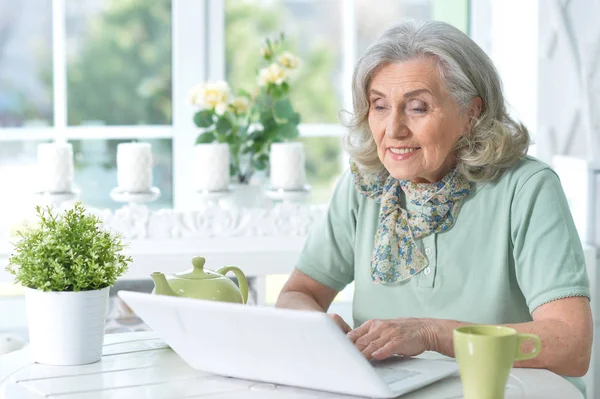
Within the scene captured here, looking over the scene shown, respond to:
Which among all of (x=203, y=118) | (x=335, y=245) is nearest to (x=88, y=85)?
(x=203, y=118)

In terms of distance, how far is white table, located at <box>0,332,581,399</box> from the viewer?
141 centimetres

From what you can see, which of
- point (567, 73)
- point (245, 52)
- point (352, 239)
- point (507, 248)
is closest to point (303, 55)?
point (245, 52)

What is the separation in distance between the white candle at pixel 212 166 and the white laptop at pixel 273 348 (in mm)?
1445

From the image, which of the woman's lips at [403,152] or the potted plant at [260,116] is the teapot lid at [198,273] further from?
the potted plant at [260,116]

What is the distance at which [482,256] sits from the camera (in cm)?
195

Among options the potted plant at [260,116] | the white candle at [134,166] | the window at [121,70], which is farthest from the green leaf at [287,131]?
the window at [121,70]

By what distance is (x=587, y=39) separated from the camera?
3.14 meters

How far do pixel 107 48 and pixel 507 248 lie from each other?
216 cm

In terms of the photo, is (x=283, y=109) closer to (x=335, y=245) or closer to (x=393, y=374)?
(x=335, y=245)

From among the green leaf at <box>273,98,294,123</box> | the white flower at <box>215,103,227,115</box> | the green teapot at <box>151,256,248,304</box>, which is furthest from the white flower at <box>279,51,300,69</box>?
the green teapot at <box>151,256,248,304</box>

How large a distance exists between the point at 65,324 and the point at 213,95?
5.10 feet

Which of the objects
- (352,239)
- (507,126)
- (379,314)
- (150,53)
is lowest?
(379,314)

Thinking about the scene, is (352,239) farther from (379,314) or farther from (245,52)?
(245,52)

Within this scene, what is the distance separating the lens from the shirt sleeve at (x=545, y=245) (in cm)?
177
